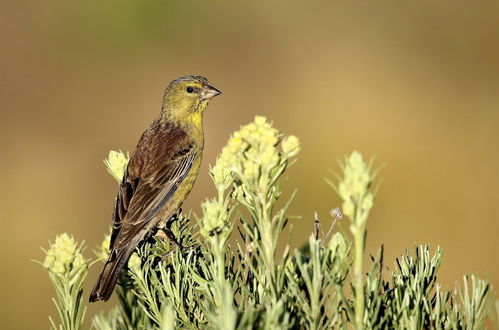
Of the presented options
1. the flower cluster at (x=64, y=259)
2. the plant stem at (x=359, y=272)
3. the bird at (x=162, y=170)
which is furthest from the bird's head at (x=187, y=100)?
the plant stem at (x=359, y=272)

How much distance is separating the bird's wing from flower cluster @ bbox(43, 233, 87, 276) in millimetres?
2315

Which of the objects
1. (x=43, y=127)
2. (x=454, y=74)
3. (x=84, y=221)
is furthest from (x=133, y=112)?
(x=454, y=74)

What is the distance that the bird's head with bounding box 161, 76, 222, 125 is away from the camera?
6429 millimetres

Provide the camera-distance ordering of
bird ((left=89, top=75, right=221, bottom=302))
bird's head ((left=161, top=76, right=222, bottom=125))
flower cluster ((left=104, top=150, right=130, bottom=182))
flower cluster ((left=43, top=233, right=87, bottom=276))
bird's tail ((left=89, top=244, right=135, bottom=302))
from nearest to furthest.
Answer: flower cluster ((left=43, top=233, right=87, bottom=276)) → flower cluster ((left=104, top=150, right=130, bottom=182)) → bird's tail ((left=89, top=244, right=135, bottom=302)) → bird ((left=89, top=75, right=221, bottom=302)) → bird's head ((left=161, top=76, right=222, bottom=125))

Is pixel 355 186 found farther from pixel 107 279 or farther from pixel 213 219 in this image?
pixel 107 279

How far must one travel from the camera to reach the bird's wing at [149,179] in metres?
5.00

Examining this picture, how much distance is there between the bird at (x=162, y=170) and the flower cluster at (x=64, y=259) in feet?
5.93

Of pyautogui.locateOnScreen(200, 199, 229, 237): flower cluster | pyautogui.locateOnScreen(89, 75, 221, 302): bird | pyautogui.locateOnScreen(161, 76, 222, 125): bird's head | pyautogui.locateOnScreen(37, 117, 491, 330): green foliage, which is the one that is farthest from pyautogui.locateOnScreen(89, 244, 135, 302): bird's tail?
pyautogui.locateOnScreen(161, 76, 222, 125): bird's head

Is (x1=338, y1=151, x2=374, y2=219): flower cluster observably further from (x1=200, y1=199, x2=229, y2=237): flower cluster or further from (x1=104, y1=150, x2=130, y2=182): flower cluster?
(x1=104, y1=150, x2=130, y2=182): flower cluster

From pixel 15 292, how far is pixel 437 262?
996 cm

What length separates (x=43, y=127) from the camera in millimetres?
14750

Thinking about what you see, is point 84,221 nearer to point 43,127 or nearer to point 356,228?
point 43,127

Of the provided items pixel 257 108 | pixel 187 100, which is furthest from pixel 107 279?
pixel 257 108

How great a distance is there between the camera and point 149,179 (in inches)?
213
